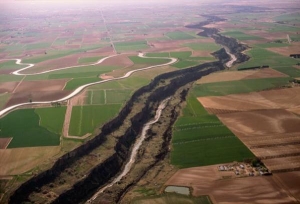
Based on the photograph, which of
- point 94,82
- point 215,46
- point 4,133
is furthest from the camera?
point 215,46

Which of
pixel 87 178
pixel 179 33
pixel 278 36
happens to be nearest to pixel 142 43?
pixel 179 33

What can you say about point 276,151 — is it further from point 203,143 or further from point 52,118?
A: point 52,118

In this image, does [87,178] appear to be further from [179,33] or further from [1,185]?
[179,33]

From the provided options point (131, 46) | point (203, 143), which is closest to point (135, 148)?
point (203, 143)

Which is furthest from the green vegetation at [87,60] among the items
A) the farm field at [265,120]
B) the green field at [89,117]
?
the farm field at [265,120]

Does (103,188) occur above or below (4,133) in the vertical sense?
below

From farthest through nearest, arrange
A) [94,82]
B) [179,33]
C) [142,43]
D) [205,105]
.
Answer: [179,33]
[142,43]
[94,82]
[205,105]
